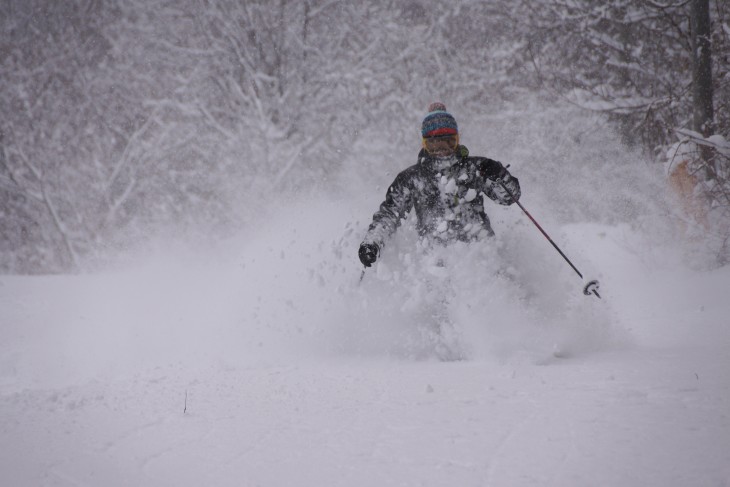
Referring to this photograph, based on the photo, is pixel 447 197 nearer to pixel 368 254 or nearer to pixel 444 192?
pixel 444 192

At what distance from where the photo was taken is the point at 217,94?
14328 mm

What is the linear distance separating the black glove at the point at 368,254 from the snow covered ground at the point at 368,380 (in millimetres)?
136

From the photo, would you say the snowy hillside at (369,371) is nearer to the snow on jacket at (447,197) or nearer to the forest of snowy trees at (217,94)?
the snow on jacket at (447,197)

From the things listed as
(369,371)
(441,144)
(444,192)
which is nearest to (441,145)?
(441,144)

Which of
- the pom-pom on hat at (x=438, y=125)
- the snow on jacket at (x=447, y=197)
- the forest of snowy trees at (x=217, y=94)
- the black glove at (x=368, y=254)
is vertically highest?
the forest of snowy trees at (x=217, y=94)

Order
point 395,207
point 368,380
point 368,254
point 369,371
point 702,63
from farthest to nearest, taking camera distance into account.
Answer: point 702,63, point 395,207, point 368,254, point 369,371, point 368,380

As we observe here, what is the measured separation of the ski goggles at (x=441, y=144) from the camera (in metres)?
4.18

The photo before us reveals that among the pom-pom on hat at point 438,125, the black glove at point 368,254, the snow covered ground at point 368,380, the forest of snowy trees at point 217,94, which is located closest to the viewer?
the snow covered ground at point 368,380

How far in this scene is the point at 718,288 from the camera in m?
6.18

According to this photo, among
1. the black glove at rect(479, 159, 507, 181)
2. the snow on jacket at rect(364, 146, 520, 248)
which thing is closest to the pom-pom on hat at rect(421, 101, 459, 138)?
the snow on jacket at rect(364, 146, 520, 248)

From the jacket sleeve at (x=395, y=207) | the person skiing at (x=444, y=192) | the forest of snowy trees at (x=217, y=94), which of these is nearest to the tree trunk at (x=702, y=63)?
the person skiing at (x=444, y=192)

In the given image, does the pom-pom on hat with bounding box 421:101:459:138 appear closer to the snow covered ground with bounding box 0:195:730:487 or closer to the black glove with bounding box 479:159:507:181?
the black glove with bounding box 479:159:507:181

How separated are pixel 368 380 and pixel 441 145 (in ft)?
6.55

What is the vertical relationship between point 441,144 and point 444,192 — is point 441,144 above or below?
above
